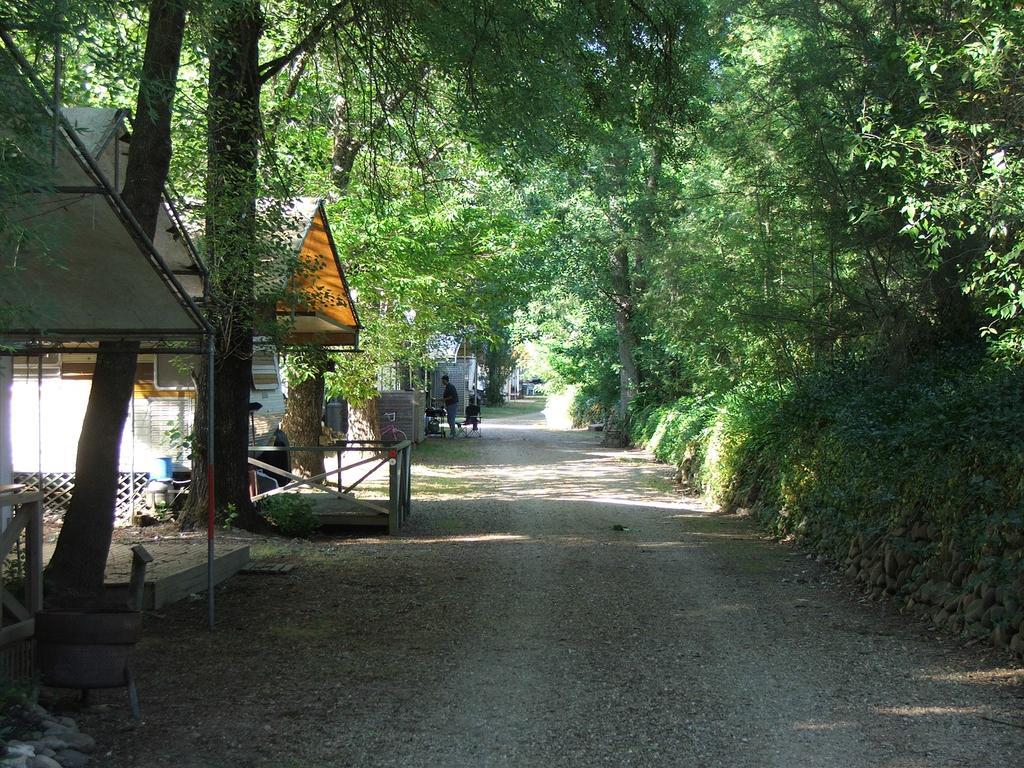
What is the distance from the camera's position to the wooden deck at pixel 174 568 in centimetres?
808

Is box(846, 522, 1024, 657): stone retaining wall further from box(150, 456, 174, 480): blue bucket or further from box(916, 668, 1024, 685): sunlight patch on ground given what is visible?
box(150, 456, 174, 480): blue bucket

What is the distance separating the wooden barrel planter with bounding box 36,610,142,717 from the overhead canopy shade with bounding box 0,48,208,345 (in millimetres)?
1597

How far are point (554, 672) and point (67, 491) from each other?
9706 mm

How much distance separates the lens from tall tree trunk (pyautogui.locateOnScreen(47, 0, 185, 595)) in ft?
24.9

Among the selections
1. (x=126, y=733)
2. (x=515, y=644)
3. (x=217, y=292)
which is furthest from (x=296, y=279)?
(x=126, y=733)

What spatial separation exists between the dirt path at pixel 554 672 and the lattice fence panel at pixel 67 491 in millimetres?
3328

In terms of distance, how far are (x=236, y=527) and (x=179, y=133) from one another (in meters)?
4.58

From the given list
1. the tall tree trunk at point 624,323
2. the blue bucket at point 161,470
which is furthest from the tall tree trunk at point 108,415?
the tall tree trunk at point 624,323

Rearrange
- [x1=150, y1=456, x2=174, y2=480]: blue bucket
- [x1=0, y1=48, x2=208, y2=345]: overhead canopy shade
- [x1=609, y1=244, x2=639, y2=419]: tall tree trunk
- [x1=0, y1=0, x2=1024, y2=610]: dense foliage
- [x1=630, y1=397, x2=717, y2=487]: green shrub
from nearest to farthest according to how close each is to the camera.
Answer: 1. [x1=0, y1=48, x2=208, y2=345]: overhead canopy shade
2. [x1=0, y1=0, x2=1024, y2=610]: dense foliage
3. [x1=150, y1=456, x2=174, y2=480]: blue bucket
4. [x1=630, y1=397, x2=717, y2=487]: green shrub
5. [x1=609, y1=244, x2=639, y2=419]: tall tree trunk

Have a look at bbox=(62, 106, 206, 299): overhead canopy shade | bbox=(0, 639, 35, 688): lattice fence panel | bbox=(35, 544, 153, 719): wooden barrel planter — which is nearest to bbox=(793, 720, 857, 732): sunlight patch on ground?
bbox=(35, 544, 153, 719): wooden barrel planter

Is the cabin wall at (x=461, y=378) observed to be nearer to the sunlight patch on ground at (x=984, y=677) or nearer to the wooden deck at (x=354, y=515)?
the wooden deck at (x=354, y=515)

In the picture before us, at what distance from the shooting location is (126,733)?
522 centimetres

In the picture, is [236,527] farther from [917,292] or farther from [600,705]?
[917,292]

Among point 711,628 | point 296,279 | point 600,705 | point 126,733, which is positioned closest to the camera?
point 126,733
